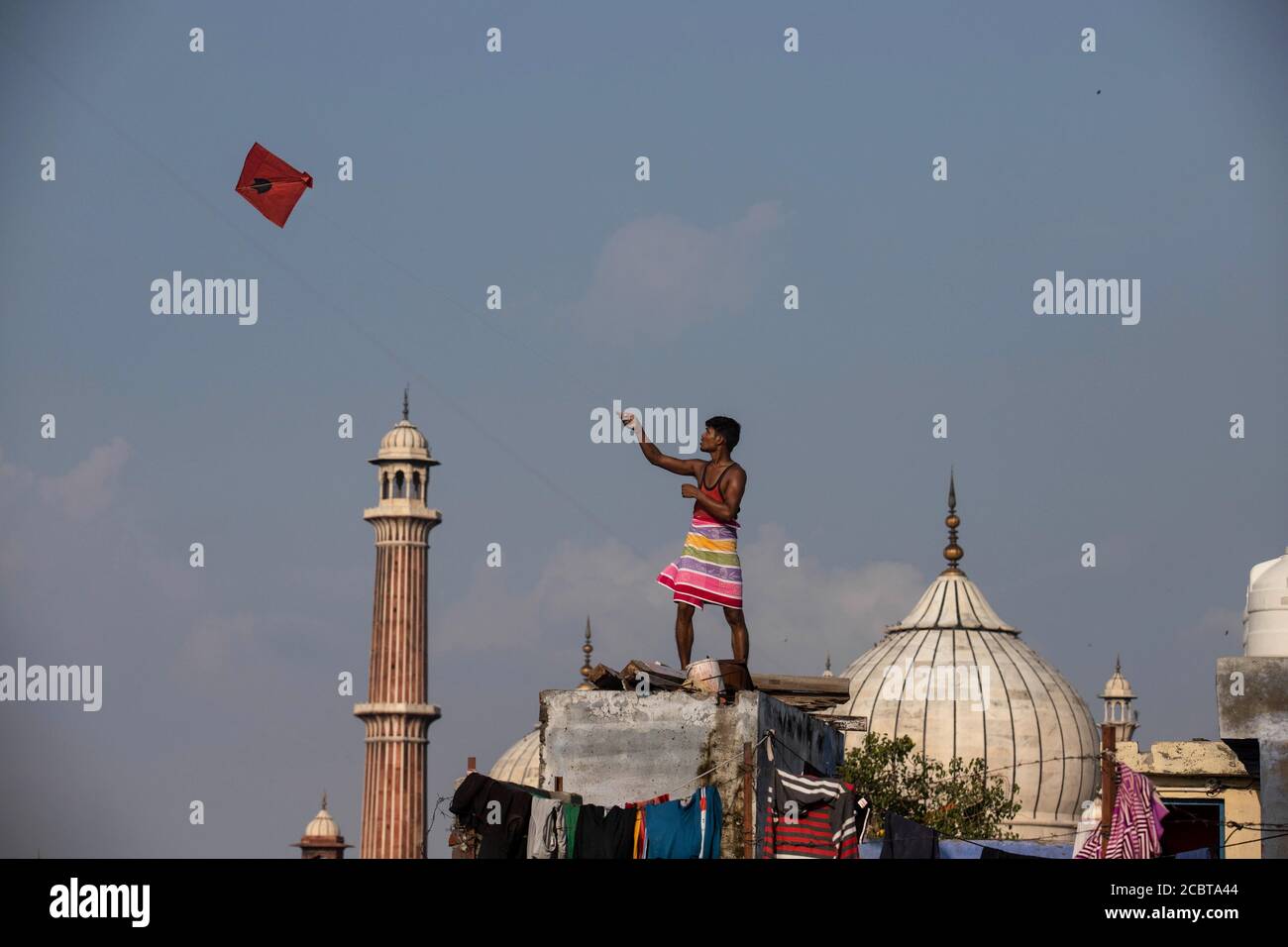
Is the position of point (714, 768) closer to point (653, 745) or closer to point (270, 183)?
point (653, 745)

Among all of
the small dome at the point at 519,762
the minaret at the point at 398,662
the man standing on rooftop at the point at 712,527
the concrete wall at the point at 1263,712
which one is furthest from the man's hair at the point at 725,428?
the minaret at the point at 398,662

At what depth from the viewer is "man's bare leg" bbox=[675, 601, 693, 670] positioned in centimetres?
2314

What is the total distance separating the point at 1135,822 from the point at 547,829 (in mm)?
6553

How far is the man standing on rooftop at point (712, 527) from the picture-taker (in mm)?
22672

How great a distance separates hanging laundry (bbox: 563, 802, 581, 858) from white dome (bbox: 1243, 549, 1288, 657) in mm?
15135

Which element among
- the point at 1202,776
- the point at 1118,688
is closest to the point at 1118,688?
the point at 1118,688

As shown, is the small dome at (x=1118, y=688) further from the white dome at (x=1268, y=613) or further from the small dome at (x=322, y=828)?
the white dome at (x=1268, y=613)

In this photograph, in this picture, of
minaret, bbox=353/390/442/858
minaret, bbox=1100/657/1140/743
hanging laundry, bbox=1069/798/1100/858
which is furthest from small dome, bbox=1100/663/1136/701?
hanging laundry, bbox=1069/798/1100/858

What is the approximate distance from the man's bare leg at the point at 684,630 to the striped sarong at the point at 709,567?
0.15m
